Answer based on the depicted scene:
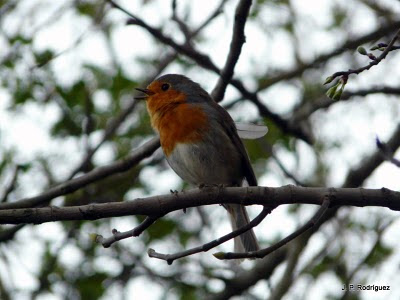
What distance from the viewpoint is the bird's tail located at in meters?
5.79

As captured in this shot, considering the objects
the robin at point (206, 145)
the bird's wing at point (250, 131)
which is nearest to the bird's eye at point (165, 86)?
the robin at point (206, 145)

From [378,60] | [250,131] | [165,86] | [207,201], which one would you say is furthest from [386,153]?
[165,86]

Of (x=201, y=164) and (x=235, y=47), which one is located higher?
(x=235, y=47)

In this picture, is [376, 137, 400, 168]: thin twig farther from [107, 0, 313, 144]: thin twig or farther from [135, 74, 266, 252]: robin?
[107, 0, 313, 144]: thin twig

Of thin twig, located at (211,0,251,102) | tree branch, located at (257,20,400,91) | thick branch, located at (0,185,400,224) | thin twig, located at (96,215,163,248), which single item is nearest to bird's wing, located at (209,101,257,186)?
thin twig, located at (211,0,251,102)

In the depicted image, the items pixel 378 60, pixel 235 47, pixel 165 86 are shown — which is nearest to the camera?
pixel 378 60

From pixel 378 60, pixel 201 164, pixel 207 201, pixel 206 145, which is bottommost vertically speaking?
pixel 207 201

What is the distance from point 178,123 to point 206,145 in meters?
0.32

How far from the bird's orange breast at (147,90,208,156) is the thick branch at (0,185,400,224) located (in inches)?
68.4

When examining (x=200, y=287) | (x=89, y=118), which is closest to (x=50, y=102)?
(x=89, y=118)

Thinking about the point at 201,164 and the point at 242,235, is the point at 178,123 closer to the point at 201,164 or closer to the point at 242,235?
the point at 201,164

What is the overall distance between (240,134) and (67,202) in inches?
73.5

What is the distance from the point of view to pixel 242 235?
5.87 meters

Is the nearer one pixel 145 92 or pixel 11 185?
pixel 11 185
